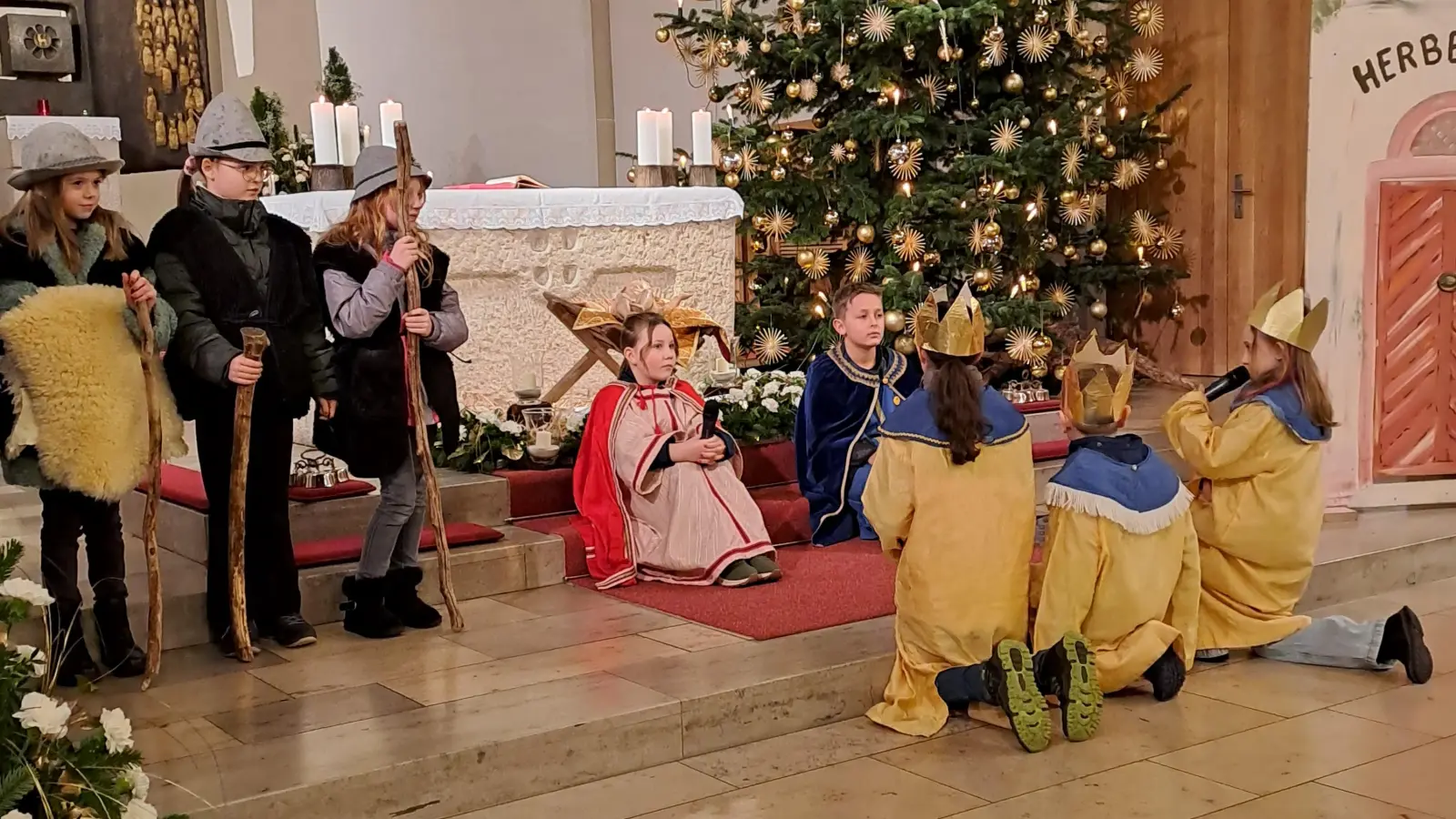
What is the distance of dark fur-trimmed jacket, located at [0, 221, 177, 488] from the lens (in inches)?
150

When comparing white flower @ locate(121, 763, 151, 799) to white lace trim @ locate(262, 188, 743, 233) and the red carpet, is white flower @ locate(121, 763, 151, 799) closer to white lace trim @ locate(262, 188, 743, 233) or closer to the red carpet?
the red carpet

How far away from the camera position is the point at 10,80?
7594 millimetres

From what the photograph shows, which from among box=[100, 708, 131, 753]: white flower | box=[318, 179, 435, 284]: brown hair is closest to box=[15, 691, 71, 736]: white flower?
box=[100, 708, 131, 753]: white flower

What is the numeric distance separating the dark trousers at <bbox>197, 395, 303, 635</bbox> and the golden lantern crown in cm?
187

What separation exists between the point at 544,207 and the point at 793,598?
94.3 inches

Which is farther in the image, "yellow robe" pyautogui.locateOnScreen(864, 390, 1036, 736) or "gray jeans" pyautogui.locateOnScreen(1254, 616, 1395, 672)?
"gray jeans" pyautogui.locateOnScreen(1254, 616, 1395, 672)

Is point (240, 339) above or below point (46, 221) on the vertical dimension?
below

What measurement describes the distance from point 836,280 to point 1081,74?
5.40 feet

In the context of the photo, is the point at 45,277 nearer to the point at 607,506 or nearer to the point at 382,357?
the point at 382,357

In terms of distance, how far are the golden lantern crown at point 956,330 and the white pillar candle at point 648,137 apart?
311 centimetres

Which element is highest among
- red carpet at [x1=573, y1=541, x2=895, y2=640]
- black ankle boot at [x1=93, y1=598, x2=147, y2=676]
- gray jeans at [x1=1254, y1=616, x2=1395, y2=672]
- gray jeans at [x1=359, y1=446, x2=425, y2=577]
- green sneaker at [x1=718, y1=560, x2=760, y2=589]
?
gray jeans at [x1=359, y1=446, x2=425, y2=577]

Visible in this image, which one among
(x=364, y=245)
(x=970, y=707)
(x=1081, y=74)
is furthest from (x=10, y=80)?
(x=970, y=707)

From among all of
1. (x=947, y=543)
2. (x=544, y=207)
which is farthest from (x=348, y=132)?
(x=947, y=543)

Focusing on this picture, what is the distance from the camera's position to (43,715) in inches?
87.1
